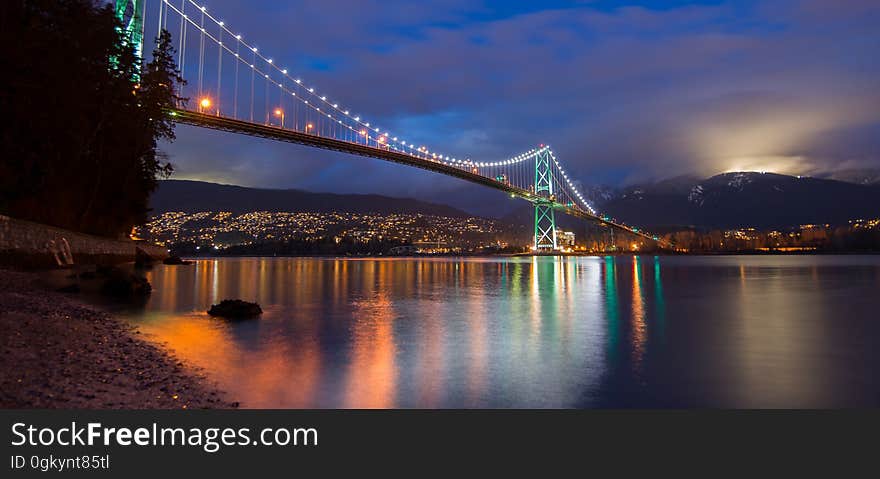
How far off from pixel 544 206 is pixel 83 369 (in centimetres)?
6038

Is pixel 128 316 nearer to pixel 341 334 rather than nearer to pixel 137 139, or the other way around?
pixel 341 334

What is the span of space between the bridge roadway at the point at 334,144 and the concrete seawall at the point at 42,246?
9098 millimetres

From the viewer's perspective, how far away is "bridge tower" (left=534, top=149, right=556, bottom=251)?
6156 cm

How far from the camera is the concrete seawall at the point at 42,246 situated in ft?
40.3

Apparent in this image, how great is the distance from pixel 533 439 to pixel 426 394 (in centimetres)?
129

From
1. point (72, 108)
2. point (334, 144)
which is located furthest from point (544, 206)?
point (72, 108)

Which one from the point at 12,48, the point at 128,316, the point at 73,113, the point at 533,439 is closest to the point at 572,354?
the point at 533,439

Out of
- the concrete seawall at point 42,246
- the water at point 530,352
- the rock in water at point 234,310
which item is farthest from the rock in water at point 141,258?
the rock in water at point 234,310

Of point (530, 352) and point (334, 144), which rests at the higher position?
point (334, 144)

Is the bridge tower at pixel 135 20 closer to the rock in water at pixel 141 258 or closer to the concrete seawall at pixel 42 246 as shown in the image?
the concrete seawall at pixel 42 246

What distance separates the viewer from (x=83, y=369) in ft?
14.2

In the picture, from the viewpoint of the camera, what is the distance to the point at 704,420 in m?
3.84

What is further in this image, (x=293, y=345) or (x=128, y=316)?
(x=128, y=316)

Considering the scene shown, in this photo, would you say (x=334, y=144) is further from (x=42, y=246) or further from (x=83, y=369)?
(x=83, y=369)
